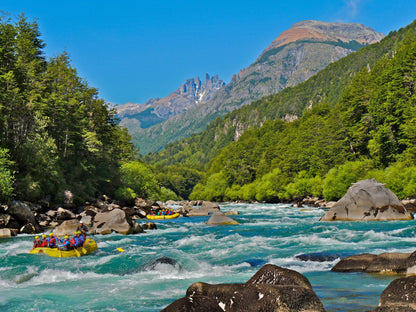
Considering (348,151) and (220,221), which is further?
(348,151)

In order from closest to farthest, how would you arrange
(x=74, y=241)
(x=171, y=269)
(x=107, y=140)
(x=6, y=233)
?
(x=171, y=269), (x=74, y=241), (x=6, y=233), (x=107, y=140)

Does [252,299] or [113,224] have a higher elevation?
[252,299]

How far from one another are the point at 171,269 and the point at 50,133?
124 ft

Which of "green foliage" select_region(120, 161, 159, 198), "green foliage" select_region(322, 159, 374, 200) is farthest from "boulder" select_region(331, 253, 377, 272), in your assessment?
"green foliage" select_region(120, 161, 159, 198)

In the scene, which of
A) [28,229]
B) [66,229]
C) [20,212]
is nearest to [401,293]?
[66,229]

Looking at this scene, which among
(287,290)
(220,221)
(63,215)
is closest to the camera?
(287,290)

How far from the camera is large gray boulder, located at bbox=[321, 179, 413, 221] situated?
101 feet

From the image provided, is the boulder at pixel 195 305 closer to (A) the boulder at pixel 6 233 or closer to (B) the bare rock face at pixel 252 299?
(B) the bare rock face at pixel 252 299

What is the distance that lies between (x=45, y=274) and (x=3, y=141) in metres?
25.1

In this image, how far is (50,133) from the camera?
A: 153ft

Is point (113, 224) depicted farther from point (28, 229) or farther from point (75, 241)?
point (75, 241)

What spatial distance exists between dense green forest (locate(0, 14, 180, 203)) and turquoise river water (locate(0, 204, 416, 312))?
13572 mm

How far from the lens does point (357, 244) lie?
19.5m

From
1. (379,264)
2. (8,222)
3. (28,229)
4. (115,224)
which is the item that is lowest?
(379,264)
